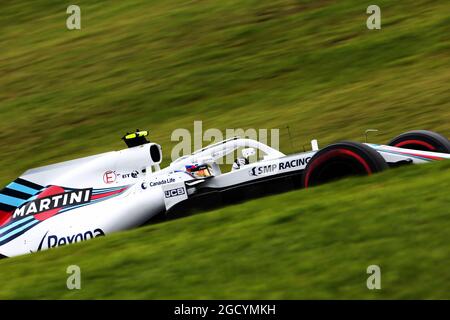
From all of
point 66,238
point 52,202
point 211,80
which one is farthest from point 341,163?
point 211,80

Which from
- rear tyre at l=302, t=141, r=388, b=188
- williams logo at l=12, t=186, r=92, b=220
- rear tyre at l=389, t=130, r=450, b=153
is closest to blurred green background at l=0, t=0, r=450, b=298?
rear tyre at l=302, t=141, r=388, b=188

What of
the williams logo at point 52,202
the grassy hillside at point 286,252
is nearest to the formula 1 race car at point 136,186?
the williams logo at point 52,202

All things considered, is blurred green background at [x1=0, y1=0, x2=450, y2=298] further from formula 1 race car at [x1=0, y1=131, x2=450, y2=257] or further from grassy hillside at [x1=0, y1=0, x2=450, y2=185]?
formula 1 race car at [x1=0, y1=131, x2=450, y2=257]

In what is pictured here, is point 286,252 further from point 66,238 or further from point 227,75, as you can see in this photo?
point 227,75

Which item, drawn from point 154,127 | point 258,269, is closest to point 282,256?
point 258,269

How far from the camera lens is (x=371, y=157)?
8070mm

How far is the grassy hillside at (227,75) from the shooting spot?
15.6 metres

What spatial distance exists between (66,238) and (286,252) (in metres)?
3.71

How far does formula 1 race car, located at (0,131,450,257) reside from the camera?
914 centimetres

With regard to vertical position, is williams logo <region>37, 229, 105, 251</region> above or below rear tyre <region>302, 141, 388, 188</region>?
below
